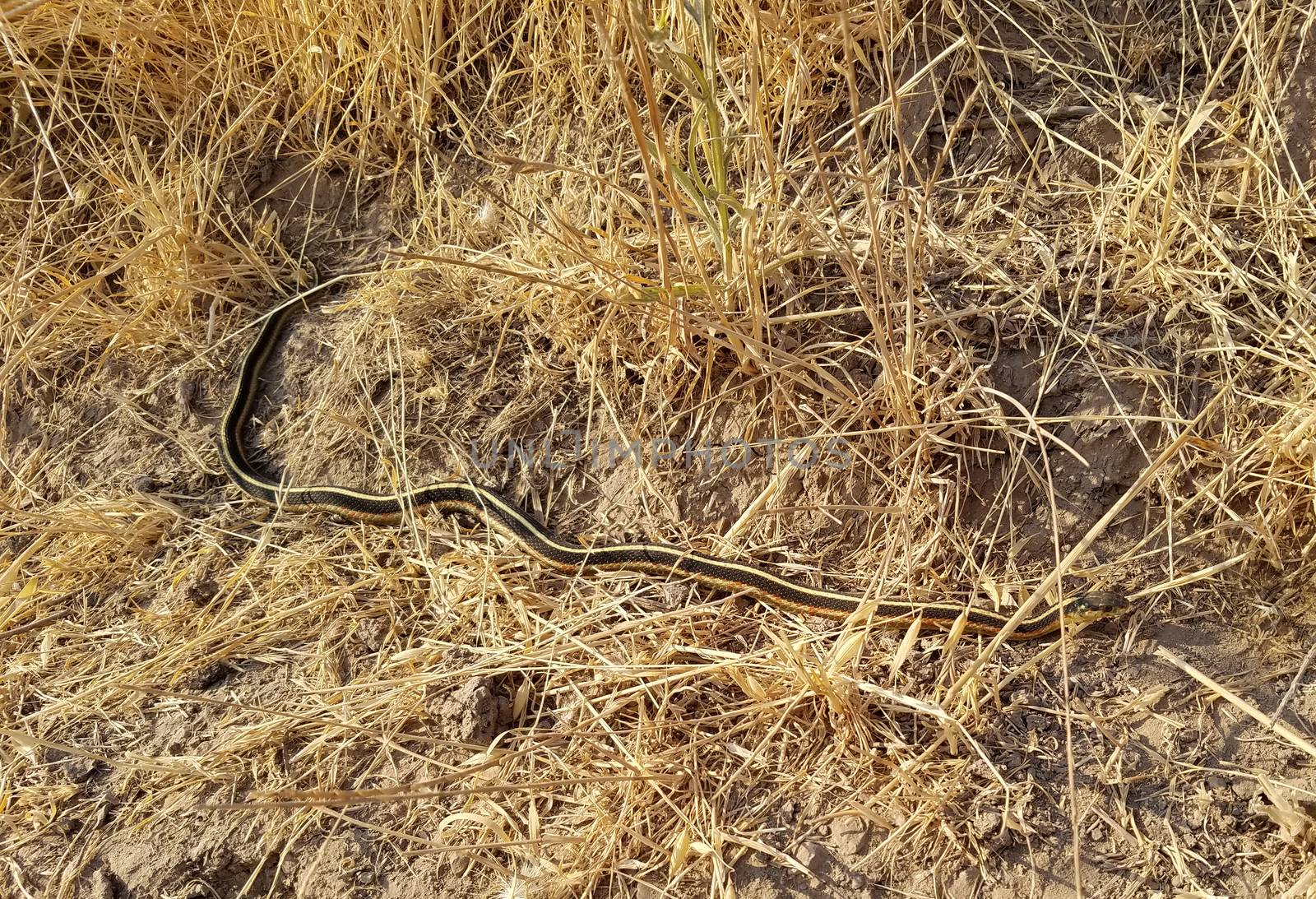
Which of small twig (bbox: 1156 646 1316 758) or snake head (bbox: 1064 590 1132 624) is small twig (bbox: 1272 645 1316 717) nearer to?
small twig (bbox: 1156 646 1316 758)

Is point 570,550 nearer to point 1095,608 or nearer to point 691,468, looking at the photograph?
point 691,468

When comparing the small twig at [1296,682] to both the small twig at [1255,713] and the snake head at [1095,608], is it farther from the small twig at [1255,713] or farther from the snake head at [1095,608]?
the snake head at [1095,608]

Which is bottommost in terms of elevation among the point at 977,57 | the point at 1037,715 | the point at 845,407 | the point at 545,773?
the point at 545,773

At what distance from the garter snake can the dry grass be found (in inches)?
3.4

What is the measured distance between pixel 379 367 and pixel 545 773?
5.96 feet

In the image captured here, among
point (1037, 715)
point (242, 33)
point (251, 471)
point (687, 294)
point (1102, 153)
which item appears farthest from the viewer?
point (242, 33)

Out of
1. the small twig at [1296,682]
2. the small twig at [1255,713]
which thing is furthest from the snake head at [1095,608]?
the small twig at [1296,682]

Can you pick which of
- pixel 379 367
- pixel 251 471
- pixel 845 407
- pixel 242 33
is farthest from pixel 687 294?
pixel 242 33

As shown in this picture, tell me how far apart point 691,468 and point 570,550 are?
0.53 meters

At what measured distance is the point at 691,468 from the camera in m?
3.06

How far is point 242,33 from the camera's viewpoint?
385 cm

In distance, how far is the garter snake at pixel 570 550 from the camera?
2.56m

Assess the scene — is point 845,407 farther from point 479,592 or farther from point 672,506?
point 479,592

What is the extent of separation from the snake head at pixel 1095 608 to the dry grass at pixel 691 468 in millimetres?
71
